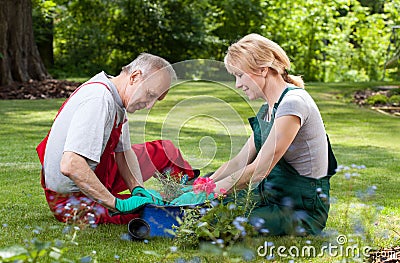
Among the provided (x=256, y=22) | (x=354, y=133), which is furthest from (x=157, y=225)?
(x=256, y=22)

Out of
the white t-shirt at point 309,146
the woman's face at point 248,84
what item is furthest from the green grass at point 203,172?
the white t-shirt at point 309,146

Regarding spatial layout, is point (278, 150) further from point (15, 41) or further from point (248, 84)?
point (15, 41)

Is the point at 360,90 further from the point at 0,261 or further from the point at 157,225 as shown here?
the point at 0,261

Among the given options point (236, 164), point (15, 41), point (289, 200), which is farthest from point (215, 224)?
point (15, 41)

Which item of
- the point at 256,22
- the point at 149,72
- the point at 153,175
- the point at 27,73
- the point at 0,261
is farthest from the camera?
the point at 256,22

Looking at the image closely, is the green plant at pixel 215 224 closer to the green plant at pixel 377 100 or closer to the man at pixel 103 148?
the man at pixel 103 148

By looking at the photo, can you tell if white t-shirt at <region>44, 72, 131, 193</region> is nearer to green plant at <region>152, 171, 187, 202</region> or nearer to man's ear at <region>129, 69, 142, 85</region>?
man's ear at <region>129, 69, 142, 85</region>

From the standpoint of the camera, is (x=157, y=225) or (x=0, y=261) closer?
(x=0, y=261)

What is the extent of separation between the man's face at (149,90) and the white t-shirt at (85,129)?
0.42 ft

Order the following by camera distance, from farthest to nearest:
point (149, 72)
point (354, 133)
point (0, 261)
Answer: point (354, 133) < point (149, 72) < point (0, 261)

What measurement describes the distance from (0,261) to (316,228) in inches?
82.0

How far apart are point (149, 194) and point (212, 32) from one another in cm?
1629

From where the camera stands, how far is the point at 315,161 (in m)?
3.67

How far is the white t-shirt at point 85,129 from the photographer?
349cm
